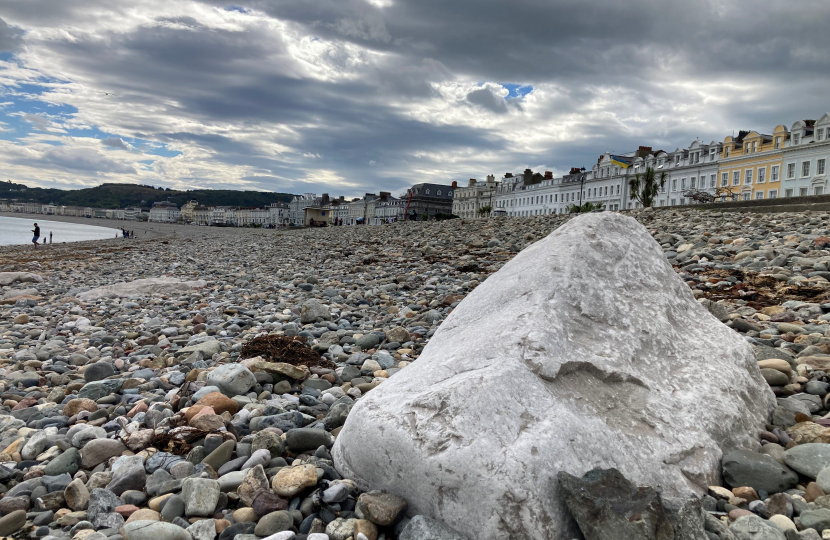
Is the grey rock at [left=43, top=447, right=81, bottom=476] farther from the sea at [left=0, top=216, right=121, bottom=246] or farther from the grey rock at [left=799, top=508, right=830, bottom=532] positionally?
the sea at [left=0, top=216, right=121, bottom=246]

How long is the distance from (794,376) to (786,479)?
150 centimetres

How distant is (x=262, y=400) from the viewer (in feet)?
14.5

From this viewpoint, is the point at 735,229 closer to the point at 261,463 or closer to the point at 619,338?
the point at 619,338

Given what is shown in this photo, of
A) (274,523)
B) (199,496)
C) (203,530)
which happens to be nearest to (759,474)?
(274,523)

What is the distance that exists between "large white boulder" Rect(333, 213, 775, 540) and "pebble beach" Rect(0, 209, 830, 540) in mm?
170

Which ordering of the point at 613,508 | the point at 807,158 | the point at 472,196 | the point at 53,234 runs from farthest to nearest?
the point at 472,196 → the point at 53,234 → the point at 807,158 → the point at 613,508

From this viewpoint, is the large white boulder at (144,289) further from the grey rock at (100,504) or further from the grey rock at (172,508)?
the grey rock at (172,508)

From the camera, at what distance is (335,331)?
6918mm

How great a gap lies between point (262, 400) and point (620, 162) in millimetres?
88018

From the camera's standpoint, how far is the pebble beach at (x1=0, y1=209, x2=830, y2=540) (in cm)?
259

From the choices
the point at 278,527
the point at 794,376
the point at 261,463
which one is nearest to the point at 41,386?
the point at 261,463

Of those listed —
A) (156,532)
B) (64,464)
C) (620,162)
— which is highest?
(620,162)

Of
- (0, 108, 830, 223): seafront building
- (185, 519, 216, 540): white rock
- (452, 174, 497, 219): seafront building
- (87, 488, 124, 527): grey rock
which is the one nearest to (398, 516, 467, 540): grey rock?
(185, 519, 216, 540): white rock

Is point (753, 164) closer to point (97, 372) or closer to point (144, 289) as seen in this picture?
point (144, 289)
